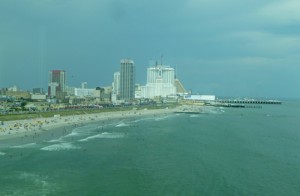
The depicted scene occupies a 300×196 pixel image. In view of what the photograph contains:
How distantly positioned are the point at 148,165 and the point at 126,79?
13528cm

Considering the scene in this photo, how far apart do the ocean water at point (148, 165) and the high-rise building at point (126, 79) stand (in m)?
117

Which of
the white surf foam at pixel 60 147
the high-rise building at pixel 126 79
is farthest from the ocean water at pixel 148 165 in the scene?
the high-rise building at pixel 126 79

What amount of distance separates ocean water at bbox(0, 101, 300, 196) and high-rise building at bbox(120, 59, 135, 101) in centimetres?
11687

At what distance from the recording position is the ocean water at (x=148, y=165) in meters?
24.0

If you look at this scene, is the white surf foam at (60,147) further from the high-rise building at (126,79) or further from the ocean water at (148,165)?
the high-rise building at (126,79)

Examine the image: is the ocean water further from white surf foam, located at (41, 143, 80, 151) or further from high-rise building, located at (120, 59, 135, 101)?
high-rise building, located at (120, 59, 135, 101)

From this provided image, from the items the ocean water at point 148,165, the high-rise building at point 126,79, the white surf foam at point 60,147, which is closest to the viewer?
the ocean water at point 148,165

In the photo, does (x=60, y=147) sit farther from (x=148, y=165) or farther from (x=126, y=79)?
(x=126, y=79)

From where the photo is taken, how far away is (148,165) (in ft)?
100

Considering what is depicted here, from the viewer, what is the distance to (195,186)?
24.5 metres

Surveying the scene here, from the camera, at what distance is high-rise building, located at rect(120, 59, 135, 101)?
540 ft

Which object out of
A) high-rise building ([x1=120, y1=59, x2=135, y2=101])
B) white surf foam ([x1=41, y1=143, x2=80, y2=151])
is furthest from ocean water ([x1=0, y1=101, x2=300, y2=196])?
high-rise building ([x1=120, y1=59, x2=135, y2=101])

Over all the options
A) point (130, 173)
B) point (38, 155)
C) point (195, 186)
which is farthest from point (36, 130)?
point (195, 186)

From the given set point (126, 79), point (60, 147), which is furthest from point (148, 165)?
point (126, 79)
